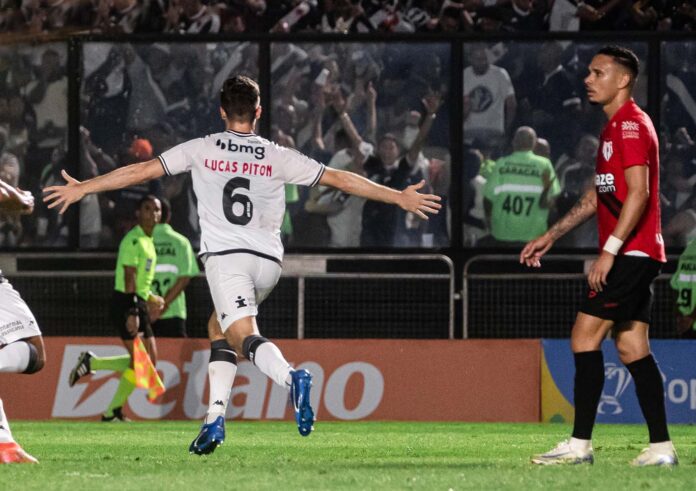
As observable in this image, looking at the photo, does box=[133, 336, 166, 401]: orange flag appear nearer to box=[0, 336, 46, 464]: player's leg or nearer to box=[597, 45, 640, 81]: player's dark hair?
box=[0, 336, 46, 464]: player's leg

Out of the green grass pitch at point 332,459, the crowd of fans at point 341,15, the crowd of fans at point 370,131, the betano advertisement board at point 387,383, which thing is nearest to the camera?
the green grass pitch at point 332,459

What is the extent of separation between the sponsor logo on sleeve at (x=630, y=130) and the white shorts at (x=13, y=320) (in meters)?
3.31

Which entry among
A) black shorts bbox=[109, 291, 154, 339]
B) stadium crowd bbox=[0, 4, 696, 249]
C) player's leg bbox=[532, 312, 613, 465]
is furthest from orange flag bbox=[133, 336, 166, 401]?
player's leg bbox=[532, 312, 613, 465]

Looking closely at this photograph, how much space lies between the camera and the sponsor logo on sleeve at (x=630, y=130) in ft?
27.1

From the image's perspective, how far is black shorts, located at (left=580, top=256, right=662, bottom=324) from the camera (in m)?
8.27

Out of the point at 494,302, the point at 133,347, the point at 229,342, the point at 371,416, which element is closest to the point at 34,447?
the point at 229,342

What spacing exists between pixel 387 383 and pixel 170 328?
2.25 meters

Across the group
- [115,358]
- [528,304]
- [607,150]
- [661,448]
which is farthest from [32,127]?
[661,448]

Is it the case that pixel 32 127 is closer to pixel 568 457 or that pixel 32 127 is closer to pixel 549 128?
pixel 549 128

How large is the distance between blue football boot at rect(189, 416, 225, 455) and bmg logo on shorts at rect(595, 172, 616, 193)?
8.25 feet

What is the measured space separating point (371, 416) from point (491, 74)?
4059mm

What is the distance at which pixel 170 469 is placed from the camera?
811 cm

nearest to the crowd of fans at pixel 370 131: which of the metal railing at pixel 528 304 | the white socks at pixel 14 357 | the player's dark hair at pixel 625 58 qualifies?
the metal railing at pixel 528 304

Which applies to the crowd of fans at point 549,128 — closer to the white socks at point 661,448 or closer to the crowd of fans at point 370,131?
the crowd of fans at point 370,131
